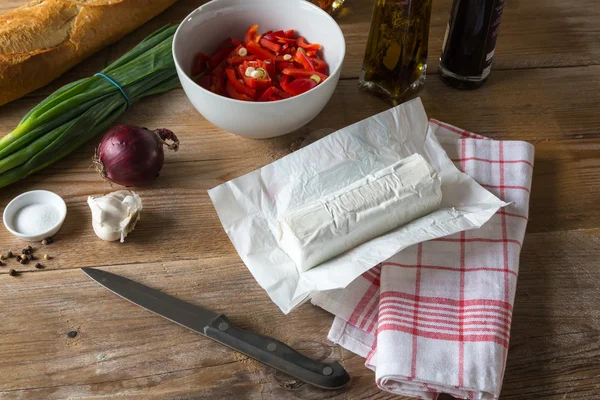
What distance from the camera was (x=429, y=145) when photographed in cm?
136

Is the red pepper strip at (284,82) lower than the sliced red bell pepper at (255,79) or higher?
lower

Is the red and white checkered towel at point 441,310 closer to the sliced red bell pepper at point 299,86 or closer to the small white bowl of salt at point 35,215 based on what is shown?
the sliced red bell pepper at point 299,86

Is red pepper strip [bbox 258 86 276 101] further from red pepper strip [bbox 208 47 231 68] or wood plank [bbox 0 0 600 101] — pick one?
wood plank [bbox 0 0 600 101]

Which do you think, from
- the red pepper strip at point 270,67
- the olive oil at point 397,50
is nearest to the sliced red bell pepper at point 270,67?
the red pepper strip at point 270,67

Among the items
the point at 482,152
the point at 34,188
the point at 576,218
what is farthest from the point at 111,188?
the point at 576,218

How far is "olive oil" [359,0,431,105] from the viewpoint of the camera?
4.54 ft

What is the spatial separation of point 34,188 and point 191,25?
484 millimetres

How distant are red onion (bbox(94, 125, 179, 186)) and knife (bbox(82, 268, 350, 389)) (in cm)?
22

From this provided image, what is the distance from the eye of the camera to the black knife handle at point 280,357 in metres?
1.03

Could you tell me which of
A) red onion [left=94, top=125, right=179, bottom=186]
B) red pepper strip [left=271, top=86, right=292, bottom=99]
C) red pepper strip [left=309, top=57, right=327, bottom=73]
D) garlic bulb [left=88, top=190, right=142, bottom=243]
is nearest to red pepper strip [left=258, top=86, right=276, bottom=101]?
red pepper strip [left=271, top=86, right=292, bottom=99]

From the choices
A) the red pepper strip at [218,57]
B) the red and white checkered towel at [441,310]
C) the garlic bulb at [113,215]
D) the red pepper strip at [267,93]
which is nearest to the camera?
the red and white checkered towel at [441,310]

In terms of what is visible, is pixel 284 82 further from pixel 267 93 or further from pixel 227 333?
→ pixel 227 333

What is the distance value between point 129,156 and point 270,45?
42 cm

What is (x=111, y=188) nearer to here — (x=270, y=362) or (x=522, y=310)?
(x=270, y=362)
